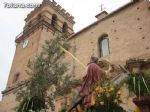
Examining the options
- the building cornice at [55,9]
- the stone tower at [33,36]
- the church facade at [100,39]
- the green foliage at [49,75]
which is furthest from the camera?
the building cornice at [55,9]

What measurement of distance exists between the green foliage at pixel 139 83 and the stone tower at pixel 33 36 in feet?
51.6

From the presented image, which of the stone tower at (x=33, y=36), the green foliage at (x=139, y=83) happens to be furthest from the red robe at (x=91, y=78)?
the stone tower at (x=33, y=36)

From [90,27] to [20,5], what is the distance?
9.84 m

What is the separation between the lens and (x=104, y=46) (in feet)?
61.9

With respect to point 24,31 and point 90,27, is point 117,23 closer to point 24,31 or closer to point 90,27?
point 90,27

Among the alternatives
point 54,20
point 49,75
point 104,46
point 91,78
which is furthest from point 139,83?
point 54,20

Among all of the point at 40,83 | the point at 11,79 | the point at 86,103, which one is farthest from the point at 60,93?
the point at 11,79

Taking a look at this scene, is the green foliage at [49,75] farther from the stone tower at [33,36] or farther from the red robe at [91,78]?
the stone tower at [33,36]

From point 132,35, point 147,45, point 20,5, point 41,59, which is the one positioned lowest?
point 41,59

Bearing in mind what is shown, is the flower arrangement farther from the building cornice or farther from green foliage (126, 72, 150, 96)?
the building cornice

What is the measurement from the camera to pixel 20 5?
26891 millimetres

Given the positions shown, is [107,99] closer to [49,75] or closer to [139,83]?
[139,83]

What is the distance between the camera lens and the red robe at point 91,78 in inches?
320

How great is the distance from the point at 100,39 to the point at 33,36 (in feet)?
31.3
